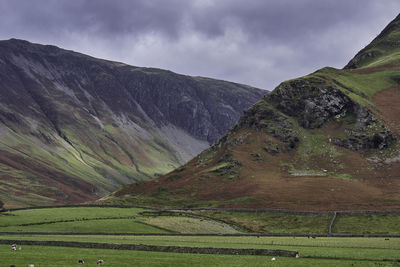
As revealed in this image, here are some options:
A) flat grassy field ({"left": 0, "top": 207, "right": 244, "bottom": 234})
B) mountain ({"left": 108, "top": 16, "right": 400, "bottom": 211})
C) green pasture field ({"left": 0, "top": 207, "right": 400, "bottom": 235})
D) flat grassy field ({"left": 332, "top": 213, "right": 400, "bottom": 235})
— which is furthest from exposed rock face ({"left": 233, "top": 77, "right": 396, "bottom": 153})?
flat grassy field ({"left": 0, "top": 207, "right": 244, "bottom": 234})

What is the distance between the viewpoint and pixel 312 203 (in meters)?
129

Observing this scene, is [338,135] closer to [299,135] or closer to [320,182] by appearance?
[299,135]

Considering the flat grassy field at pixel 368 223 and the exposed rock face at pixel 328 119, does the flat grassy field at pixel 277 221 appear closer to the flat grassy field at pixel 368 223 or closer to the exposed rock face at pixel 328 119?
the flat grassy field at pixel 368 223

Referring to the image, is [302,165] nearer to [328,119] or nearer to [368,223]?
[328,119]

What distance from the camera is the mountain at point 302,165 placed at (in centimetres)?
13662

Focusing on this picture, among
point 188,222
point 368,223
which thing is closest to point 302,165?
point 368,223

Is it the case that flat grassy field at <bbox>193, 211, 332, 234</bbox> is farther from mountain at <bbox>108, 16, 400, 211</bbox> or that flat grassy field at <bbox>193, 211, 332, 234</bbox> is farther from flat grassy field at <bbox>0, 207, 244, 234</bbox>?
mountain at <bbox>108, 16, 400, 211</bbox>

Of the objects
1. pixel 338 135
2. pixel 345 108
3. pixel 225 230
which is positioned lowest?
pixel 225 230

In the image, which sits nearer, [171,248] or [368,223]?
[171,248]

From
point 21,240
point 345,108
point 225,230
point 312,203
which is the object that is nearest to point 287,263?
point 21,240

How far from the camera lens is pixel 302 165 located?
547ft

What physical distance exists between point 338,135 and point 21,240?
149m

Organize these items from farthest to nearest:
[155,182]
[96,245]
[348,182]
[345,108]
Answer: [345,108] < [155,182] < [348,182] < [96,245]

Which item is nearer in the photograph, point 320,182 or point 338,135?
point 320,182
